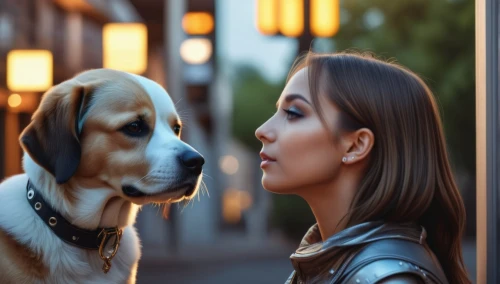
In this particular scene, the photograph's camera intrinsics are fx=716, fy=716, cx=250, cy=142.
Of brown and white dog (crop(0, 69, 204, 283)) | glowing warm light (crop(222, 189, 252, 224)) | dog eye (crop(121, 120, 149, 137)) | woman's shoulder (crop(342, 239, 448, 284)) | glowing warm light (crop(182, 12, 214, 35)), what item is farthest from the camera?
glowing warm light (crop(222, 189, 252, 224))

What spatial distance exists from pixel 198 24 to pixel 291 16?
447 inches

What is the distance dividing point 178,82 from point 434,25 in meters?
6.31

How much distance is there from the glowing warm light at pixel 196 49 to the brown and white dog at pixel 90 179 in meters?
17.4

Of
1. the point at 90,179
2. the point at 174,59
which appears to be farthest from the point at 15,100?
the point at 90,179

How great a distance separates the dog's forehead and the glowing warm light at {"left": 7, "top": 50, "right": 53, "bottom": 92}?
860cm

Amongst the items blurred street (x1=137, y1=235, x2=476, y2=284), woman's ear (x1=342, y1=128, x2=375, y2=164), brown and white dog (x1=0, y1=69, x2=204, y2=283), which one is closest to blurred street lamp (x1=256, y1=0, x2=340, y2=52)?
blurred street (x1=137, y1=235, x2=476, y2=284)

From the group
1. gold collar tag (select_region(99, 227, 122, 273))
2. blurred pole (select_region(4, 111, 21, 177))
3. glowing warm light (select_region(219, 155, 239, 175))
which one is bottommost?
glowing warm light (select_region(219, 155, 239, 175))

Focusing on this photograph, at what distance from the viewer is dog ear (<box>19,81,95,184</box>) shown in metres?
2.84

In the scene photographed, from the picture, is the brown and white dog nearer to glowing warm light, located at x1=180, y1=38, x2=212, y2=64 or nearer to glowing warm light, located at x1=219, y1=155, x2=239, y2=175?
glowing warm light, located at x1=180, y1=38, x2=212, y2=64

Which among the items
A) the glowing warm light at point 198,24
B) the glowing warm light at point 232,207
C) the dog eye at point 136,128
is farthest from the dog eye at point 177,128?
the glowing warm light at point 232,207

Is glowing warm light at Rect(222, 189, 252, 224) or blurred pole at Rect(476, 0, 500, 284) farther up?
blurred pole at Rect(476, 0, 500, 284)

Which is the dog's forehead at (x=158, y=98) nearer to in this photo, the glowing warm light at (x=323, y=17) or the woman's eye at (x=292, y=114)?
the woman's eye at (x=292, y=114)

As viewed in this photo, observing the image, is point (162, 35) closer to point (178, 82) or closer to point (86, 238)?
point (178, 82)

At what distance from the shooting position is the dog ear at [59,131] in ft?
9.30
